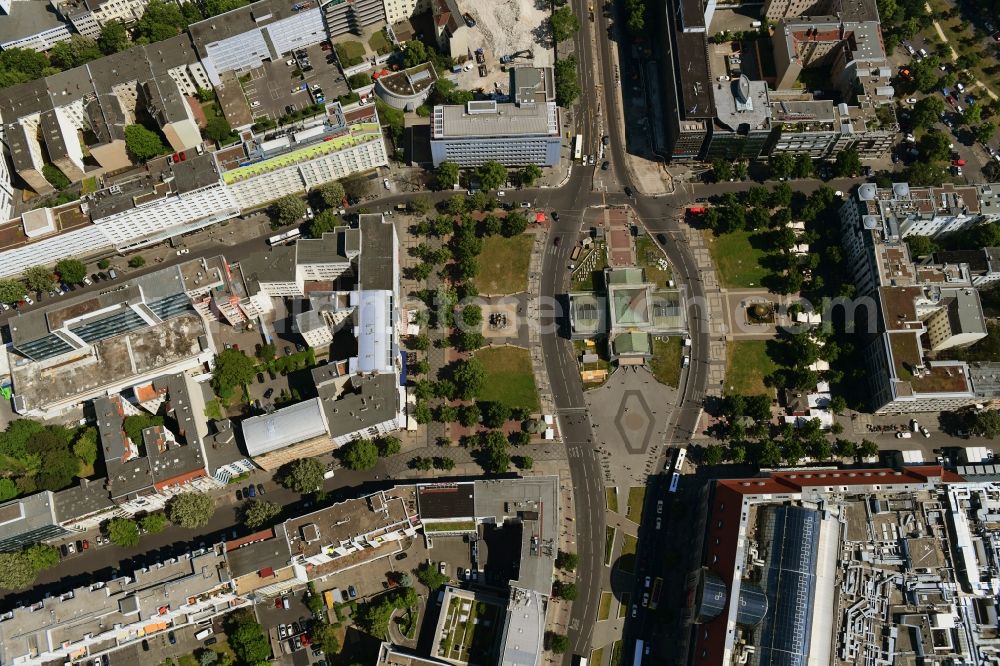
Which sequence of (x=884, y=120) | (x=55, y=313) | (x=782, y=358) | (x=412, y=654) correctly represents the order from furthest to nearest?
(x=884, y=120)
(x=782, y=358)
(x=55, y=313)
(x=412, y=654)

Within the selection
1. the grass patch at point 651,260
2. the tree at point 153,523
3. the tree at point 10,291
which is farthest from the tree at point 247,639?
the grass patch at point 651,260

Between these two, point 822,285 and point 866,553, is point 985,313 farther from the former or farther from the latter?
point 866,553

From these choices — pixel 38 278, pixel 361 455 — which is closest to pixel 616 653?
pixel 361 455

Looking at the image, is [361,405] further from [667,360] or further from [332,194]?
[667,360]

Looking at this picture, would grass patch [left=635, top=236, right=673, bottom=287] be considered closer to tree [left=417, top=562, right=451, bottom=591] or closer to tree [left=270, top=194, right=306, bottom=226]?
tree [left=417, top=562, right=451, bottom=591]

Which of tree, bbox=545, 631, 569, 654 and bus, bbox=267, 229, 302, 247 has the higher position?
bus, bbox=267, 229, 302, 247

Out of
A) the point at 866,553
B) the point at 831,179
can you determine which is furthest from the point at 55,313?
the point at 831,179

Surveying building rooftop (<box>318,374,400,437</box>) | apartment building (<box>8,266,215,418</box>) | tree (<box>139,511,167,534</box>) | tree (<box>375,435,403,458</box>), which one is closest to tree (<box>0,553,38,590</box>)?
tree (<box>139,511,167,534</box>)
